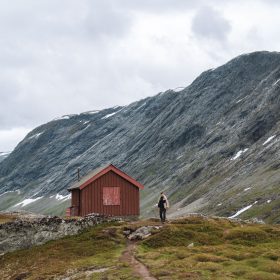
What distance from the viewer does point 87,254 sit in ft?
129

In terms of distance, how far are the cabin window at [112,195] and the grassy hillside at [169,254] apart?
1589cm

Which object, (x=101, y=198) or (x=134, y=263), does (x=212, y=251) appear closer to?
(x=134, y=263)

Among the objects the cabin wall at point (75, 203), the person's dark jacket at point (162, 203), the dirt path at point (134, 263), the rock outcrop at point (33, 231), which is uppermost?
the cabin wall at point (75, 203)

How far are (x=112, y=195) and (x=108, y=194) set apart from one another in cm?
55

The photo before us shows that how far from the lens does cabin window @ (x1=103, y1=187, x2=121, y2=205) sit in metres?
63.8

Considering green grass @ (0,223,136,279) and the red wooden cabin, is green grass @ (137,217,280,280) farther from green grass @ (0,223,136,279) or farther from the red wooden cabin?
the red wooden cabin

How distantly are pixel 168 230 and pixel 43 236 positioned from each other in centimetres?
1232

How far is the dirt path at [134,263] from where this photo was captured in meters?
29.1

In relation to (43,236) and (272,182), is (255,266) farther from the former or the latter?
(272,182)

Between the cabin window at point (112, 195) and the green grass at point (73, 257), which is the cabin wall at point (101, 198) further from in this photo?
the green grass at point (73, 257)

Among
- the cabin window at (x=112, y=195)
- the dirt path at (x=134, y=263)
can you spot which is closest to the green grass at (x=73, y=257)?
the dirt path at (x=134, y=263)

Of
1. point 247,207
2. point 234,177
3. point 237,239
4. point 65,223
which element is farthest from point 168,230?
point 234,177

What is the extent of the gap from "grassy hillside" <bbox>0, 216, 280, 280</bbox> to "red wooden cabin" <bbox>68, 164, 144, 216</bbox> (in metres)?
15.8

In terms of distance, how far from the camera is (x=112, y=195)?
64000mm
